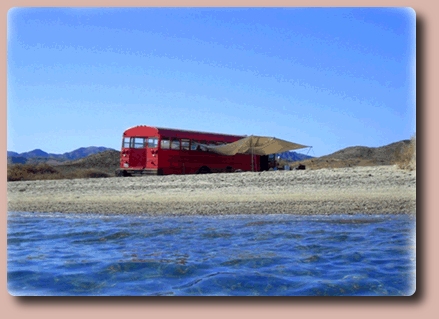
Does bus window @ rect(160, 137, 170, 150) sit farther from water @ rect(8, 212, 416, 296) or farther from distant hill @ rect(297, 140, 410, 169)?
water @ rect(8, 212, 416, 296)

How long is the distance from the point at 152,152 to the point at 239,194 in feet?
20.2

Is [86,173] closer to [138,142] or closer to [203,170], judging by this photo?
[138,142]

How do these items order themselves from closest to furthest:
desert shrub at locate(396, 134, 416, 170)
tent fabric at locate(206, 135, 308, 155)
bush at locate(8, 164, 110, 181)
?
desert shrub at locate(396, 134, 416, 170) < bush at locate(8, 164, 110, 181) < tent fabric at locate(206, 135, 308, 155)

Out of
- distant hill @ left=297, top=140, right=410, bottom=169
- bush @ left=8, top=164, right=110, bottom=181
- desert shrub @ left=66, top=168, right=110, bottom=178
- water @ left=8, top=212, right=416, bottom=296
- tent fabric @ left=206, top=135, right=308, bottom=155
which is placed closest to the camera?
water @ left=8, top=212, right=416, bottom=296

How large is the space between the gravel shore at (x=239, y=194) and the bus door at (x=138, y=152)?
3.68 metres

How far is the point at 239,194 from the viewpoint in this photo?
1130 centimetres

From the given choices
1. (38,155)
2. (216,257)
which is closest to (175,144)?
(38,155)

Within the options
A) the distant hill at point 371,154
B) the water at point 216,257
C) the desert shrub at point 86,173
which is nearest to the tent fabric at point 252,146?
the desert shrub at point 86,173

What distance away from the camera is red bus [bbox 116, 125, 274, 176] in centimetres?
Result: 1692

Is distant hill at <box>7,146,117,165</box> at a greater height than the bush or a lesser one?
greater

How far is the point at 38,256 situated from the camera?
663 centimetres

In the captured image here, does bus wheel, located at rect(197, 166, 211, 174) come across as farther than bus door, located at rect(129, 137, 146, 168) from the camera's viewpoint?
Yes

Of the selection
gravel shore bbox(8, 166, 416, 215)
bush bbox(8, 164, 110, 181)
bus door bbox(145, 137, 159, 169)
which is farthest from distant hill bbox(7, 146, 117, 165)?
bus door bbox(145, 137, 159, 169)

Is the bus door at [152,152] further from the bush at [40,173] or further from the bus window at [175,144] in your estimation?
the bush at [40,173]
